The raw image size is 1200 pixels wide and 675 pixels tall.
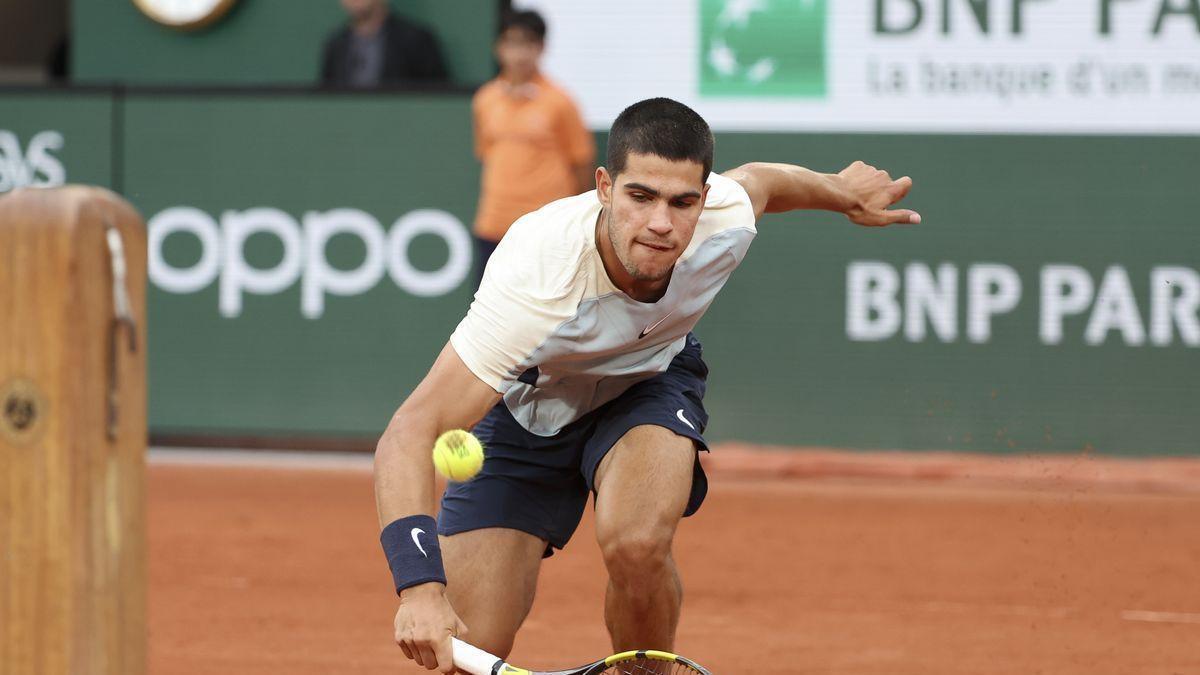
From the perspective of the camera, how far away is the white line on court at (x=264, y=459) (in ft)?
31.9

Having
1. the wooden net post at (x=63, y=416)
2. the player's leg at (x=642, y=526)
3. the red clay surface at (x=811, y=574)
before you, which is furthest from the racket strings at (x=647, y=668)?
the wooden net post at (x=63, y=416)

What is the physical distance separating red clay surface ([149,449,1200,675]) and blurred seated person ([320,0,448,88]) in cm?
228

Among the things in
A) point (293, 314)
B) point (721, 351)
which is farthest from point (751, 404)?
point (293, 314)

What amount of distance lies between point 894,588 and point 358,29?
4886 millimetres

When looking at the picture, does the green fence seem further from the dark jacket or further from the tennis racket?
the tennis racket

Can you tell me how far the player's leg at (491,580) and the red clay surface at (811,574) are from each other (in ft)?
Answer: 3.18

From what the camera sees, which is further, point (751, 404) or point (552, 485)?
point (751, 404)

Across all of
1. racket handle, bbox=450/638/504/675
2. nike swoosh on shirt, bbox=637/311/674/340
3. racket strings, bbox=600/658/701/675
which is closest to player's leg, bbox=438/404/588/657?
racket strings, bbox=600/658/701/675

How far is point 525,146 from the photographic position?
9102 mm

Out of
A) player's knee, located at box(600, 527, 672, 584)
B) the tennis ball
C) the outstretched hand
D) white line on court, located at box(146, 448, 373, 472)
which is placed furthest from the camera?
white line on court, located at box(146, 448, 373, 472)

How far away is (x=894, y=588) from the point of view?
6.79 m

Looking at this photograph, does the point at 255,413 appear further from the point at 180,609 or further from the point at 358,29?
the point at 180,609

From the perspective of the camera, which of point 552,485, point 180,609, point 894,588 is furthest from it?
point 894,588

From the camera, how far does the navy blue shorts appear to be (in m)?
4.49
